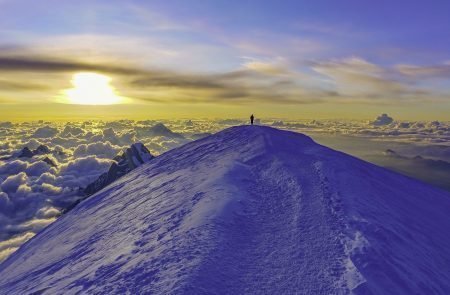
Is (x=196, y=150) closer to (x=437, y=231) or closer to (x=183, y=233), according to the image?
(x=183, y=233)

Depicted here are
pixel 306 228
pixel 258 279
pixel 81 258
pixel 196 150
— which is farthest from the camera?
pixel 196 150

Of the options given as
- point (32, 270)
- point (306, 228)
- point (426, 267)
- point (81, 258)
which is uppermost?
point (306, 228)

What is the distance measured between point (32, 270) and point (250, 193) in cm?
1122

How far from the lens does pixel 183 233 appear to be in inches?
547

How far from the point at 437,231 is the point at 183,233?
38.0ft

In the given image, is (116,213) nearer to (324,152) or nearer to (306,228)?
(306,228)

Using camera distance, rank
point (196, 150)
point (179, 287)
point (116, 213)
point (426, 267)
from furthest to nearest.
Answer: point (196, 150) → point (116, 213) → point (426, 267) → point (179, 287)

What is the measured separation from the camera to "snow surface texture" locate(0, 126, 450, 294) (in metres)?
11.0

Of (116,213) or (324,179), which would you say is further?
(116,213)

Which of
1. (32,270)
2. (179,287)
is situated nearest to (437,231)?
(179,287)

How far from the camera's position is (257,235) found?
45.0 ft

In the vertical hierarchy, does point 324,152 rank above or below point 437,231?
above

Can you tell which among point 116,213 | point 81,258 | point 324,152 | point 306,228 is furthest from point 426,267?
point 116,213

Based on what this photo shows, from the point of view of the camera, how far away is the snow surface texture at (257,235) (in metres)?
11.0
